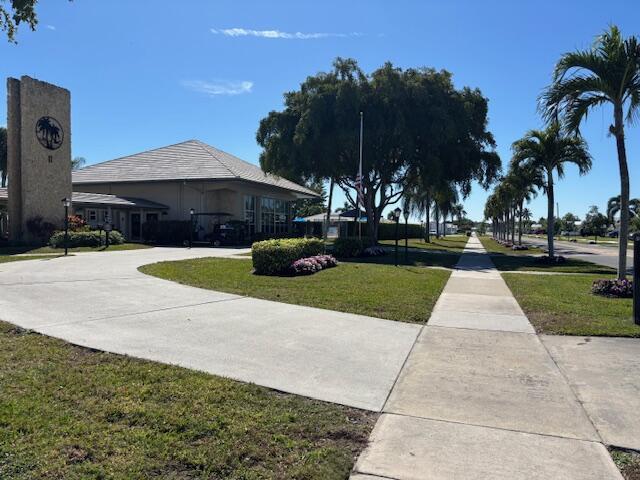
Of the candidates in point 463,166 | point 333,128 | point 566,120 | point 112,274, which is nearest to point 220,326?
point 112,274

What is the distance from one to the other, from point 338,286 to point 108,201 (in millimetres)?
25645

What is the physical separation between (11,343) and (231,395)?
10.5 feet

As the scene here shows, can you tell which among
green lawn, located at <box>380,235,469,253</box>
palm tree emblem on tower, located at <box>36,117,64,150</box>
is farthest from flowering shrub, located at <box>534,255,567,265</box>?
palm tree emblem on tower, located at <box>36,117,64,150</box>

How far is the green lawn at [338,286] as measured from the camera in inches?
355

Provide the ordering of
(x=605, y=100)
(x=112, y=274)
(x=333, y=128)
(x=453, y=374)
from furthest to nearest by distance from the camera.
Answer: (x=333, y=128), (x=112, y=274), (x=605, y=100), (x=453, y=374)

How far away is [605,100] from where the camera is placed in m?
11.5

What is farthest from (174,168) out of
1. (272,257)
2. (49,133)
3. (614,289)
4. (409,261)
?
(614,289)

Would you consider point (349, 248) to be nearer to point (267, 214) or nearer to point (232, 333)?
point (232, 333)

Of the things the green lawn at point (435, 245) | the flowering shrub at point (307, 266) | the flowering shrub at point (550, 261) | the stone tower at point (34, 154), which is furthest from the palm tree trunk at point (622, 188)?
the stone tower at point (34, 154)

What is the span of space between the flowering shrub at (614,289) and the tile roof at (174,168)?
24988 millimetres

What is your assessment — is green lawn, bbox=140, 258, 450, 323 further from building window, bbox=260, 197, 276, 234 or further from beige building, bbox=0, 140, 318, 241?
building window, bbox=260, 197, 276, 234

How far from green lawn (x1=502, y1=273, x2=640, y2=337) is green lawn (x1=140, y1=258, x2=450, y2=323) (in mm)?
1899

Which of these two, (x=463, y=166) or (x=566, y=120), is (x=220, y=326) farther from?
(x=463, y=166)

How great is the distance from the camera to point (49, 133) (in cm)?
2689
